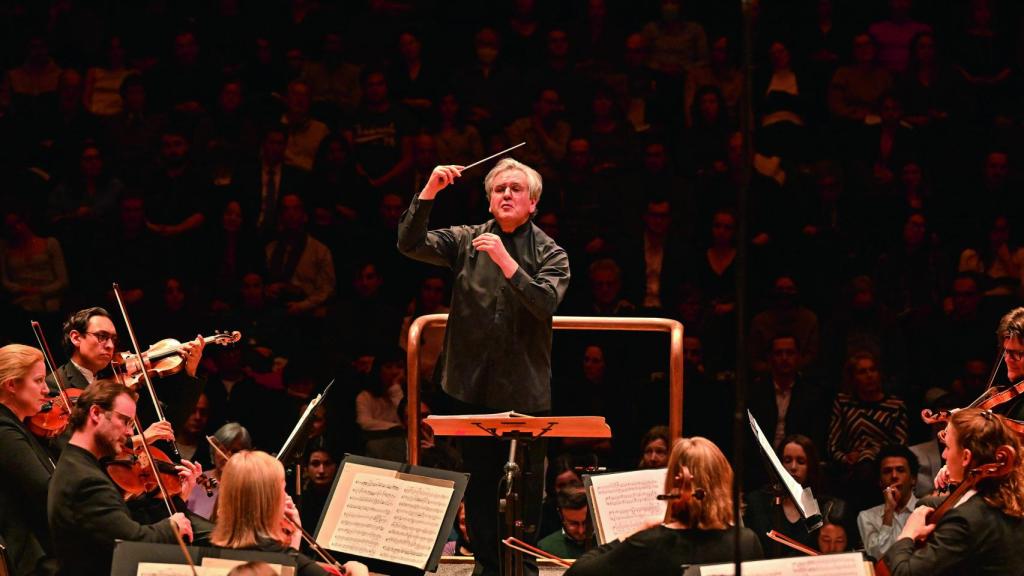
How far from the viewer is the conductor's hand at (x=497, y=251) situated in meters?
4.75

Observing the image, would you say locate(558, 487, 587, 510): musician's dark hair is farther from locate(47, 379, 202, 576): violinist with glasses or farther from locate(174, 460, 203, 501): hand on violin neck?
locate(47, 379, 202, 576): violinist with glasses

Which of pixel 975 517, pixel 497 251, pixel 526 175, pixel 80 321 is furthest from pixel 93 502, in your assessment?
pixel 975 517

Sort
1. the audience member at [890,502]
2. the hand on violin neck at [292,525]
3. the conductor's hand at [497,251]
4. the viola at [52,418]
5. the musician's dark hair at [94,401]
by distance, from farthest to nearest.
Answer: the audience member at [890,502]
the viola at [52,418]
the conductor's hand at [497,251]
the musician's dark hair at [94,401]
the hand on violin neck at [292,525]

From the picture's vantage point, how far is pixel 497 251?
4.76 meters

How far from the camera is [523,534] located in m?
4.81

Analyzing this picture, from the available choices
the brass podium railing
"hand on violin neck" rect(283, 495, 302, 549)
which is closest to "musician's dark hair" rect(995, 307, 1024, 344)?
the brass podium railing

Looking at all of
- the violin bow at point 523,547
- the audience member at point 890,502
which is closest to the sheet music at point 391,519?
the violin bow at point 523,547

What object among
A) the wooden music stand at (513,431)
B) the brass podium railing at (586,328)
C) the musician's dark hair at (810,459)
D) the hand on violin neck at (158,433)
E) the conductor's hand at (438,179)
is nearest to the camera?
the wooden music stand at (513,431)

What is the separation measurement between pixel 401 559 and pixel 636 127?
5519 mm

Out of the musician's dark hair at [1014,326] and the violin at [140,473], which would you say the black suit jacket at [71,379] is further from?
the musician's dark hair at [1014,326]

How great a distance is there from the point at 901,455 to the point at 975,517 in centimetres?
266

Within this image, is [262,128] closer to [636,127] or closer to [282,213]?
[282,213]

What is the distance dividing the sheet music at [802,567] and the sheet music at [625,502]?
65cm

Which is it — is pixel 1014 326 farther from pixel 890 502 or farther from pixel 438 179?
pixel 438 179
